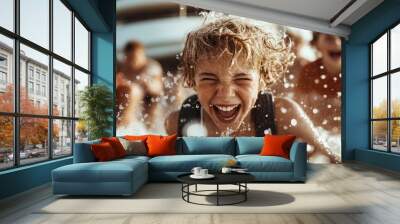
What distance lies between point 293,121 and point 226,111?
154cm

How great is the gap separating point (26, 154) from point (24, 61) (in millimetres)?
1338

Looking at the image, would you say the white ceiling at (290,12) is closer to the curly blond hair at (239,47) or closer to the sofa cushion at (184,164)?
the curly blond hair at (239,47)

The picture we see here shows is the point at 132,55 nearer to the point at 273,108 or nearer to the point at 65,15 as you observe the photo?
the point at 65,15

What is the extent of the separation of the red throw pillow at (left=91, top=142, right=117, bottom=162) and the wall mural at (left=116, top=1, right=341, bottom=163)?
8.54 ft

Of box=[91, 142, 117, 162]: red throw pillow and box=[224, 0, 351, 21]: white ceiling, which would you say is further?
box=[224, 0, 351, 21]: white ceiling

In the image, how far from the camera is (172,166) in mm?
5906

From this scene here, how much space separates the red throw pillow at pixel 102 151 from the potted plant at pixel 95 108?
2.00 m

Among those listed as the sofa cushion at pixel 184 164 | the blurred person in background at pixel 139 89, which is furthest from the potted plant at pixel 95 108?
the sofa cushion at pixel 184 164

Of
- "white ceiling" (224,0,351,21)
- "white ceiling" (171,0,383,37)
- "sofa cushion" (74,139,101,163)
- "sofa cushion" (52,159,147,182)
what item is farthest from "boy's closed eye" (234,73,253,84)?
"sofa cushion" (52,159,147,182)

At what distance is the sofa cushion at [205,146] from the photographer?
22.2 ft

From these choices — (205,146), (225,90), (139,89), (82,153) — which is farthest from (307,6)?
(82,153)

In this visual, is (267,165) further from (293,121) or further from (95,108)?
(95,108)

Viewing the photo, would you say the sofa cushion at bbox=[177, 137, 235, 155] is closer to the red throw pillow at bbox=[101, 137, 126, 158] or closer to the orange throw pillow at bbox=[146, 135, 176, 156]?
the orange throw pillow at bbox=[146, 135, 176, 156]

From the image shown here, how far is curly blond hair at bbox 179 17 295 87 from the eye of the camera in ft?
26.9
